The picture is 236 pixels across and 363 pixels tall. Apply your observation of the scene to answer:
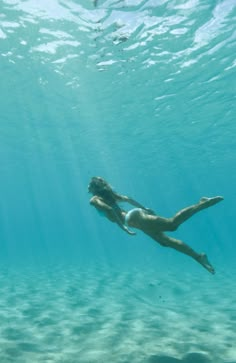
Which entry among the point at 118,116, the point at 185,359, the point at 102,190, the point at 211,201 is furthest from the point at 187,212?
the point at 118,116

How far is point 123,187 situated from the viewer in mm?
83688

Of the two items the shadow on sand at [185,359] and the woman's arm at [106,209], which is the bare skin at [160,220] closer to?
the woman's arm at [106,209]

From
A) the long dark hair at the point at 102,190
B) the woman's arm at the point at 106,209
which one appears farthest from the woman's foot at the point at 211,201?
the long dark hair at the point at 102,190

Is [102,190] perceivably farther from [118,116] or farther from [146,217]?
[118,116]

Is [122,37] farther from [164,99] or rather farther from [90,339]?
[90,339]

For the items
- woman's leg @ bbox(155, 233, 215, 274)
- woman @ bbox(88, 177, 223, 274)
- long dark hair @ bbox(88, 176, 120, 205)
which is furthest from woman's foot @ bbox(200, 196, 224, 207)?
long dark hair @ bbox(88, 176, 120, 205)

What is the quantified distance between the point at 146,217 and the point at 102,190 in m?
1.45

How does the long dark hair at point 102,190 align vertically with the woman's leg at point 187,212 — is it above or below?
above

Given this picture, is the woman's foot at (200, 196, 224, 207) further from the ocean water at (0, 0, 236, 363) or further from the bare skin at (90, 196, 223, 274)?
the ocean water at (0, 0, 236, 363)

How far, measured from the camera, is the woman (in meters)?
7.36

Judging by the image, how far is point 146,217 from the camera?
742 centimetres

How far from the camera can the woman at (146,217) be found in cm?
736

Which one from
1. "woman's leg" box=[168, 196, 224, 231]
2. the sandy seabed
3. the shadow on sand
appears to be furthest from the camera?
the sandy seabed

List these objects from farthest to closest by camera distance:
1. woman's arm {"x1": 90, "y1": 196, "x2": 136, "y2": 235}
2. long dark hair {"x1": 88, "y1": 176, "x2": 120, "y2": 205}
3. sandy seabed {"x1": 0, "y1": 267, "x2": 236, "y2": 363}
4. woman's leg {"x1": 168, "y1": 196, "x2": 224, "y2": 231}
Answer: sandy seabed {"x1": 0, "y1": 267, "x2": 236, "y2": 363} → long dark hair {"x1": 88, "y1": 176, "x2": 120, "y2": 205} → woman's arm {"x1": 90, "y1": 196, "x2": 136, "y2": 235} → woman's leg {"x1": 168, "y1": 196, "x2": 224, "y2": 231}
